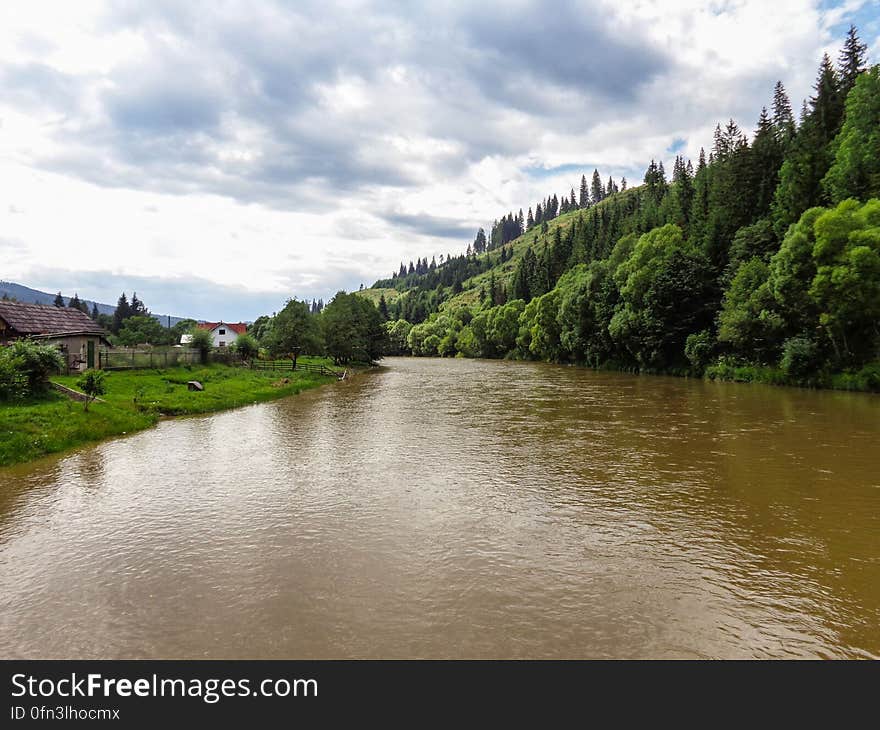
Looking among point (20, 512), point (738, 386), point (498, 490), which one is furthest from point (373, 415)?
point (738, 386)

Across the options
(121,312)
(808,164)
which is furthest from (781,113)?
(121,312)

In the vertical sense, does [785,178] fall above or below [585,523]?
above

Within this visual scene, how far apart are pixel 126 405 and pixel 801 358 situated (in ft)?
171

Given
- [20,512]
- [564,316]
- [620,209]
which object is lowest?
[20,512]

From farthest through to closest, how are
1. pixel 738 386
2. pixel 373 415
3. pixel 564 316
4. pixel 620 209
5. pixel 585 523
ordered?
pixel 620 209
pixel 564 316
pixel 738 386
pixel 373 415
pixel 585 523

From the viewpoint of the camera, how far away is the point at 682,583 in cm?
955

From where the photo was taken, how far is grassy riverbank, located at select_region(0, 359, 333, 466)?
21.0m

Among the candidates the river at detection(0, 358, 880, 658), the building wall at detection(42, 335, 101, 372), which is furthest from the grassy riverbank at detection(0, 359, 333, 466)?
the building wall at detection(42, 335, 101, 372)

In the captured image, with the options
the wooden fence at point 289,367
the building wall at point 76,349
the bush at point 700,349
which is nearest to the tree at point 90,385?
the building wall at point 76,349

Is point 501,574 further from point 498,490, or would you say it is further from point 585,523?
point 498,490

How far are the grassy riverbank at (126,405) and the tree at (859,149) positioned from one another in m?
56.8

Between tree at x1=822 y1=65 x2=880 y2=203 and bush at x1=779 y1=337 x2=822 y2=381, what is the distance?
1586 cm
